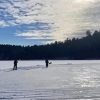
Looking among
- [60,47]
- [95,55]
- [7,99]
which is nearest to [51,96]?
[7,99]

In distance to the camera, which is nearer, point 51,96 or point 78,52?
point 51,96

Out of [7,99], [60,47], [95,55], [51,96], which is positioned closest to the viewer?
[7,99]

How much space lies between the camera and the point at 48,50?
166 m

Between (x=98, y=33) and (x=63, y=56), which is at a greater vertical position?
(x=98, y=33)

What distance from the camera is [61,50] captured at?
16612 centimetres

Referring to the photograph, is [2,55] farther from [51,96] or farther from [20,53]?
[51,96]

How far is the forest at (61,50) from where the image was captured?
158625 mm

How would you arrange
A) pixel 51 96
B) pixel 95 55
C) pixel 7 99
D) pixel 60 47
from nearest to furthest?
pixel 7 99, pixel 51 96, pixel 95 55, pixel 60 47

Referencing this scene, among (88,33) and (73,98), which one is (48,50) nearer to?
(88,33)

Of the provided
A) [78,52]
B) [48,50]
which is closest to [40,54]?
[48,50]

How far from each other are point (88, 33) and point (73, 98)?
16534 cm

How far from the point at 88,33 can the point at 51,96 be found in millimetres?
164787

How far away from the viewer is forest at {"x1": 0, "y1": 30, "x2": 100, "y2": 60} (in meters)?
159

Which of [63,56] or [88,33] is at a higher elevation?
[88,33]
